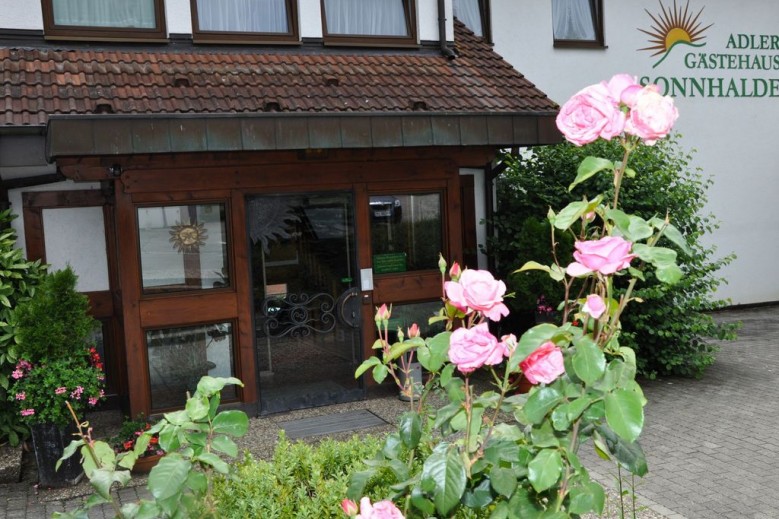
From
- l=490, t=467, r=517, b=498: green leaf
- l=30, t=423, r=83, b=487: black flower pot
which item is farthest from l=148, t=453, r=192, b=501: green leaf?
l=30, t=423, r=83, b=487: black flower pot

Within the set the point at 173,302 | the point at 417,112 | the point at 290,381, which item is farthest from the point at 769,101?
the point at 173,302

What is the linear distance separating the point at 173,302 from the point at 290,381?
150 cm

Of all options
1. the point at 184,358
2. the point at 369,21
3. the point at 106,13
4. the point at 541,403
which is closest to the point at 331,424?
the point at 184,358

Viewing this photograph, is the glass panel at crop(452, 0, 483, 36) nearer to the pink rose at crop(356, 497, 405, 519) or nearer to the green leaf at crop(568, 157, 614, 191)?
the green leaf at crop(568, 157, 614, 191)

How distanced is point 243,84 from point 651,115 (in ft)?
19.8

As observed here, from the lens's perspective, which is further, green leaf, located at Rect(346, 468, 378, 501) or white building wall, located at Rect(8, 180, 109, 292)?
white building wall, located at Rect(8, 180, 109, 292)

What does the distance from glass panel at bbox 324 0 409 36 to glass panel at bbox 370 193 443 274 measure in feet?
6.50

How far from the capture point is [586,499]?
7.41 ft

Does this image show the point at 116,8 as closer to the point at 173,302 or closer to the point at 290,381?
the point at 173,302

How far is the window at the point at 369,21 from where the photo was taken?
28.6 feet

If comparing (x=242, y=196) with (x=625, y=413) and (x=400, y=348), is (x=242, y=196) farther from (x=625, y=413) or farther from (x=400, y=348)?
(x=625, y=413)

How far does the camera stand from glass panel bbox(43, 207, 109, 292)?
26.3 ft

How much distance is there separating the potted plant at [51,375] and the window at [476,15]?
7.02m

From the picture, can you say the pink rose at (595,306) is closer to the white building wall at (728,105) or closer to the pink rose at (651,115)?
the pink rose at (651,115)
